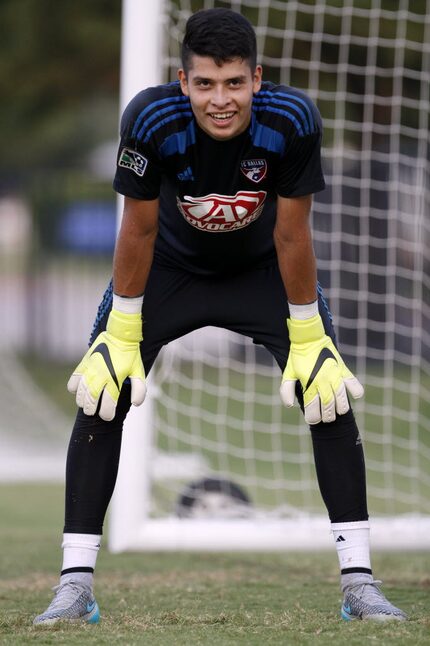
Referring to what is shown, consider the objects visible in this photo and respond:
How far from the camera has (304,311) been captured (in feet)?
11.0

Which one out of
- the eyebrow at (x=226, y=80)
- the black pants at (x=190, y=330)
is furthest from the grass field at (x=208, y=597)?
the eyebrow at (x=226, y=80)

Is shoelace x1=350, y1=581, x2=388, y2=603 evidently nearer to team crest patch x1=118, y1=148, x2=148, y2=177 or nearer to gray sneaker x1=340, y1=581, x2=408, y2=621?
gray sneaker x1=340, y1=581, x2=408, y2=621

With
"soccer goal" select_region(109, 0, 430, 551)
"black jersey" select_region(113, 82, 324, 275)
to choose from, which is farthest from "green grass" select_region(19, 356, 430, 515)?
"black jersey" select_region(113, 82, 324, 275)

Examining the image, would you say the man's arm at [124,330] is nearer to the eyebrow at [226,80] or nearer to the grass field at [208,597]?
the eyebrow at [226,80]

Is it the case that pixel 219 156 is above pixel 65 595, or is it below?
above


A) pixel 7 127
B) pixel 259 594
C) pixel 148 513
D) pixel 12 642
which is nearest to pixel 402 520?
pixel 148 513

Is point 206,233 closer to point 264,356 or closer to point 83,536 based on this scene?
point 83,536

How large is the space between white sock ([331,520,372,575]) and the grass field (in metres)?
0.16

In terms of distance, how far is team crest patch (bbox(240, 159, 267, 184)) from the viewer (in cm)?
319

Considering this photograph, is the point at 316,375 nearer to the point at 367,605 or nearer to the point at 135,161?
the point at 367,605

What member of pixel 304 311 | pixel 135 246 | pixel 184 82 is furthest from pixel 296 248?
pixel 184 82

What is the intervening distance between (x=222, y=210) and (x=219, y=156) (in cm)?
16

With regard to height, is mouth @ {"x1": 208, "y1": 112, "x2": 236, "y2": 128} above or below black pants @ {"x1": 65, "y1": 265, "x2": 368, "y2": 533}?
above

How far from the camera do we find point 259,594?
3.93m
